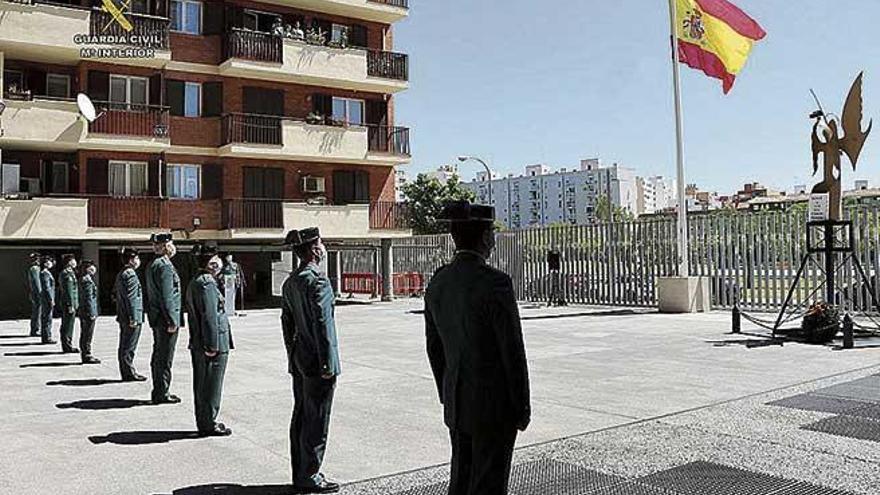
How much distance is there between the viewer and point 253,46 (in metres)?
27.9

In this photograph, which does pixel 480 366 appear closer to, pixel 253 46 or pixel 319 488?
pixel 319 488

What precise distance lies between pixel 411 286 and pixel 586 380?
74.3 ft

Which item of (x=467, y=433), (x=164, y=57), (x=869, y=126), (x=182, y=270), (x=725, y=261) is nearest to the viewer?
(x=467, y=433)

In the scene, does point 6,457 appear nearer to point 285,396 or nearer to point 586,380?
point 285,396

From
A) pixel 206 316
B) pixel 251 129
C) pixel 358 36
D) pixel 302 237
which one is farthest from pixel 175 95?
pixel 302 237

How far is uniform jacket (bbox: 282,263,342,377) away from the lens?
237 inches

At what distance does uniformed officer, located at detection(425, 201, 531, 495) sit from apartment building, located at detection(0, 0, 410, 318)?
22.2 m

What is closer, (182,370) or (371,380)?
(371,380)

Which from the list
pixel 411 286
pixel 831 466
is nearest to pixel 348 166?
pixel 411 286

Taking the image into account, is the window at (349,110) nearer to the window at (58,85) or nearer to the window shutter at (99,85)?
the window shutter at (99,85)

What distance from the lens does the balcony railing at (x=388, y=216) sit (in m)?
30.4

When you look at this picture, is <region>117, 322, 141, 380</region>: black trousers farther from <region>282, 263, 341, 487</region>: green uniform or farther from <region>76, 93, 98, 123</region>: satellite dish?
<region>76, 93, 98, 123</region>: satellite dish

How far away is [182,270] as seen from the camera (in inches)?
1148

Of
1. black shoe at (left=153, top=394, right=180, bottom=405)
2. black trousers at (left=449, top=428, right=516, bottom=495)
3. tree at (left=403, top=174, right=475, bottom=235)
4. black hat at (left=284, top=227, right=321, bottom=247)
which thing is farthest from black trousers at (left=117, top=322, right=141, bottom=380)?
tree at (left=403, top=174, right=475, bottom=235)
